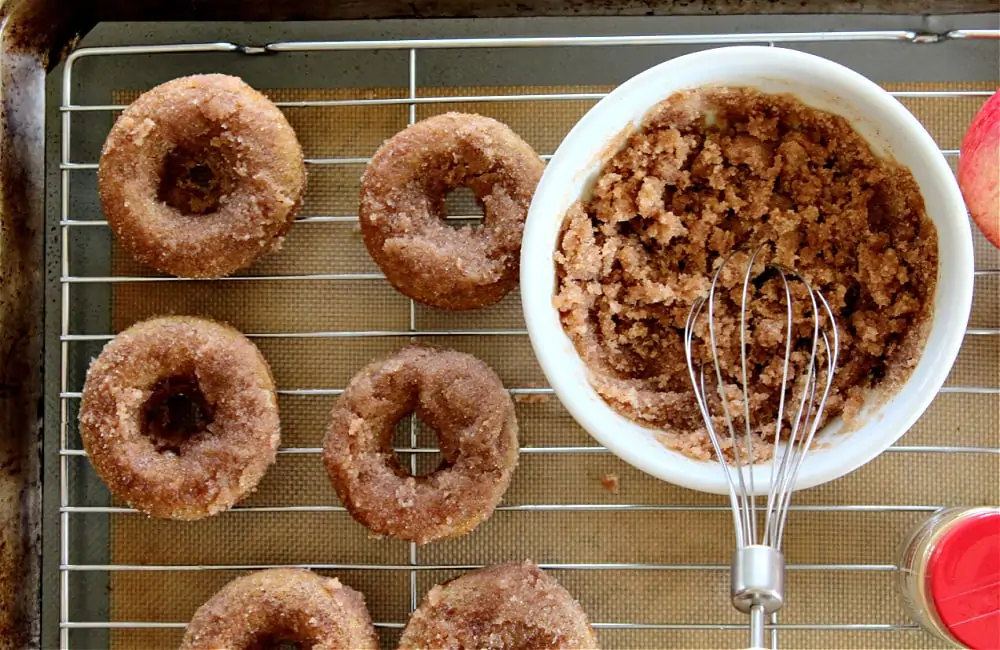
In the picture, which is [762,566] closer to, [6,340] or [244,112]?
[244,112]

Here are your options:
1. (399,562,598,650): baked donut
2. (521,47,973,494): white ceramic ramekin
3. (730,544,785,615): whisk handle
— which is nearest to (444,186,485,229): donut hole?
(521,47,973,494): white ceramic ramekin

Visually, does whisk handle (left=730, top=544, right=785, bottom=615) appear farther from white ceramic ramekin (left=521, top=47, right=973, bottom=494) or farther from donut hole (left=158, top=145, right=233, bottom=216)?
donut hole (left=158, top=145, right=233, bottom=216)

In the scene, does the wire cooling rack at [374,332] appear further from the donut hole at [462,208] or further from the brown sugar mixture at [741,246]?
the brown sugar mixture at [741,246]

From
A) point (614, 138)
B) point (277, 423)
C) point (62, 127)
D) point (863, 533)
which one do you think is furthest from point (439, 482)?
point (62, 127)

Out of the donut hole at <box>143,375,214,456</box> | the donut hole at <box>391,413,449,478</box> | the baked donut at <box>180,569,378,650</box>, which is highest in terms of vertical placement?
the donut hole at <box>143,375,214,456</box>

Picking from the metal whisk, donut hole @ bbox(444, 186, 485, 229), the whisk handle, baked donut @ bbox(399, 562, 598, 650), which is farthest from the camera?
donut hole @ bbox(444, 186, 485, 229)

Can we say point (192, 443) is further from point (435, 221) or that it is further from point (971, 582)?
point (971, 582)

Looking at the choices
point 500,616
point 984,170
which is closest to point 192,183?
point 500,616
